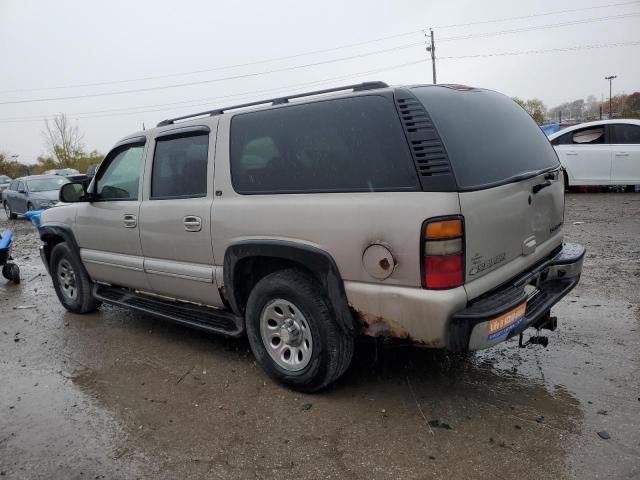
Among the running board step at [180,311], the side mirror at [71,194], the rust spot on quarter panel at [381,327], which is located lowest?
the running board step at [180,311]

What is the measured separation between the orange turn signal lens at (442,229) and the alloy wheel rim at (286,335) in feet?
3.43

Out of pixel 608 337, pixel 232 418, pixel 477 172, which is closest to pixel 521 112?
pixel 477 172

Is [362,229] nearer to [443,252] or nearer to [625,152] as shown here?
[443,252]

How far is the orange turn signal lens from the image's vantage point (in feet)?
8.46

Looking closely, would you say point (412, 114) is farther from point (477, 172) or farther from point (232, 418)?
point (232, 418)

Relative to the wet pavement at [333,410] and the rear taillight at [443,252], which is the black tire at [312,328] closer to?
the wet pavement at [333,410]

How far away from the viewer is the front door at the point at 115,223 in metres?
4.38

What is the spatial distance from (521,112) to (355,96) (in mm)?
1426

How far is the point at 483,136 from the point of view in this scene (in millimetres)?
2988

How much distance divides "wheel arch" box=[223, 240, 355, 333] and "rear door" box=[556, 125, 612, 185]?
9.67 metres

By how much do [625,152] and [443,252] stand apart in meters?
10.2

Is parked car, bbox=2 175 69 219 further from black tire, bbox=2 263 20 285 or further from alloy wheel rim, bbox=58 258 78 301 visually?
alloy wheel rim, bbox=58 258 78 301

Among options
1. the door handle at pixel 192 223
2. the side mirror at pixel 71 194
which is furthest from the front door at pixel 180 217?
the side mirror at pixel 71 194

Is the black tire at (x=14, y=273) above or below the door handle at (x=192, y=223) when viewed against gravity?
below
